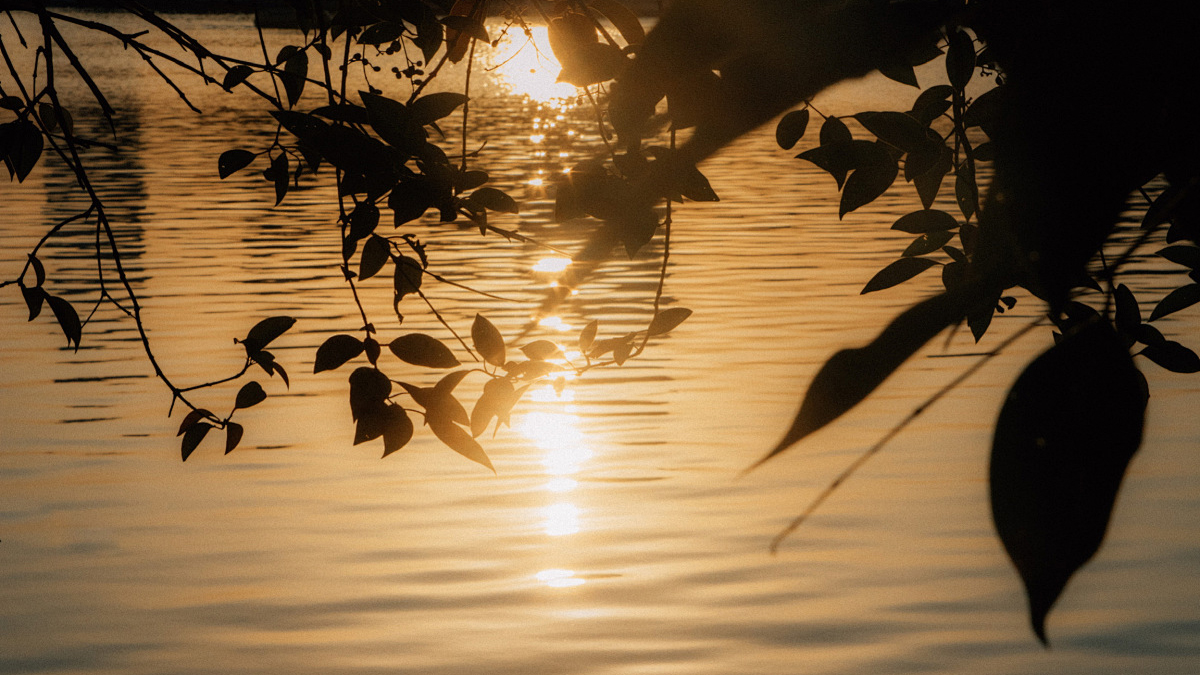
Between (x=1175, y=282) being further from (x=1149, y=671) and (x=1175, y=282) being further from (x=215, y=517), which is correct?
(x=215, y=517)

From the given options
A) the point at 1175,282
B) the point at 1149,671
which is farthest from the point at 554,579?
the point at 1175,282

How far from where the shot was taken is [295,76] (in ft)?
7.14

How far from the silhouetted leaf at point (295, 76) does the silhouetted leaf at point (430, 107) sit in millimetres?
375

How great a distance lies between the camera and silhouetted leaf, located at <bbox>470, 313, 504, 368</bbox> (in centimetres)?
188

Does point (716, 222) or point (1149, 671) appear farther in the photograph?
point (716, 222)

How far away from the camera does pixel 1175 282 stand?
37.9 ft

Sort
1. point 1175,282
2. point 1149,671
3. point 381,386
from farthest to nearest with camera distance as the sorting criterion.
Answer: point 1175,282, point 1149,671, point 381,386

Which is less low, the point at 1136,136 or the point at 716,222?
A: the point at 1136,136

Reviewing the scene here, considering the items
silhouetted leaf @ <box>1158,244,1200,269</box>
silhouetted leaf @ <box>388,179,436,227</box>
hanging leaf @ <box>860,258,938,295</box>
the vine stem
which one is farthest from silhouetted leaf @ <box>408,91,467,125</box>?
the vine stem

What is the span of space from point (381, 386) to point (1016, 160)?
1502 millimetres

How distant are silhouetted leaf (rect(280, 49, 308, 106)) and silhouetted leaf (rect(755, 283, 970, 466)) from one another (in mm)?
1807

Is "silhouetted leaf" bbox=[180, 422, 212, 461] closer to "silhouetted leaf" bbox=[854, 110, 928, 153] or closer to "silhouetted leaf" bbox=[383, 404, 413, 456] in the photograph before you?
"silhouetted leaf" bbox=[383, 404, 413, 456]

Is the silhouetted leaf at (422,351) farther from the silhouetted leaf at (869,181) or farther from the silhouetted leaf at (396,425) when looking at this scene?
the silhouetted leaf at (869,181)

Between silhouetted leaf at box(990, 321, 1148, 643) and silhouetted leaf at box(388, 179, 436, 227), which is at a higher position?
silhouetted leaf at box(990, 321, 1148, 643)
